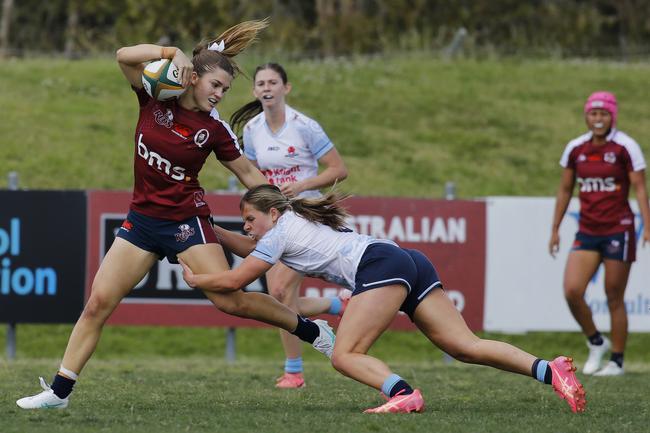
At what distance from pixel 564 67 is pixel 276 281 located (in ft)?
58.3

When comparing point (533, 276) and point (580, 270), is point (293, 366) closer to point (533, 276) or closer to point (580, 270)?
point (580, 270)

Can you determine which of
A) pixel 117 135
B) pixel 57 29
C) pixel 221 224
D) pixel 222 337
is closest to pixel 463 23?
pixel 57 29

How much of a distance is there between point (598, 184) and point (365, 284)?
167 inches

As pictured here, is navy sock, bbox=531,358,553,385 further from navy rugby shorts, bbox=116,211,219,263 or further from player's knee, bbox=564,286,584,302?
player's knee, bbox=564,286,584,302

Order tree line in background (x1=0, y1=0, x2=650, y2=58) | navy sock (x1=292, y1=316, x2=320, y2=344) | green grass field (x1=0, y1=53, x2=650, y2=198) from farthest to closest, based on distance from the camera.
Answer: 1. tree line in background (x1=0, y1=0, x2=650, y2=58)
2. green grass field (x1=0, y1=53, x2=650, y2=198)
3. navy sock (x1=292, y1=316, x2=320, y2=344)

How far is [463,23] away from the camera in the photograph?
106ft

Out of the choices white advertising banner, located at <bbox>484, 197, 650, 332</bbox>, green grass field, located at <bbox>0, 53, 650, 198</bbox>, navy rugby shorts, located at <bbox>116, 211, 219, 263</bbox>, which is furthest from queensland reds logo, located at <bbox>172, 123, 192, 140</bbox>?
green grass field, located at <bbox>0, 53, 650, 198</bbox>

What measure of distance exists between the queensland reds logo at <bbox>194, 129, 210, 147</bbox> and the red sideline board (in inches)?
171

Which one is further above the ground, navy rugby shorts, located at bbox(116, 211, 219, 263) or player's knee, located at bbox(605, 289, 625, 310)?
navy rugby shorts, located at bbox(116, 211, 219, 263)

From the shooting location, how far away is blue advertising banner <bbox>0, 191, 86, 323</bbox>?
11.1 meters

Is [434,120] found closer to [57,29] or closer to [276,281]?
[276,281]

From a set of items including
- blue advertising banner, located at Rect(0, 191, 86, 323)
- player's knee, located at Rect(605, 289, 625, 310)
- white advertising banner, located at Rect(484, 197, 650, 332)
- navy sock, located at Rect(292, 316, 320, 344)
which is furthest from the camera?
white advertising banner, located at Rect(484, 197, 650, 332)

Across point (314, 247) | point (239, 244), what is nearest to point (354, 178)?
point (239, 244)

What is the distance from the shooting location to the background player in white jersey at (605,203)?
405 inches
